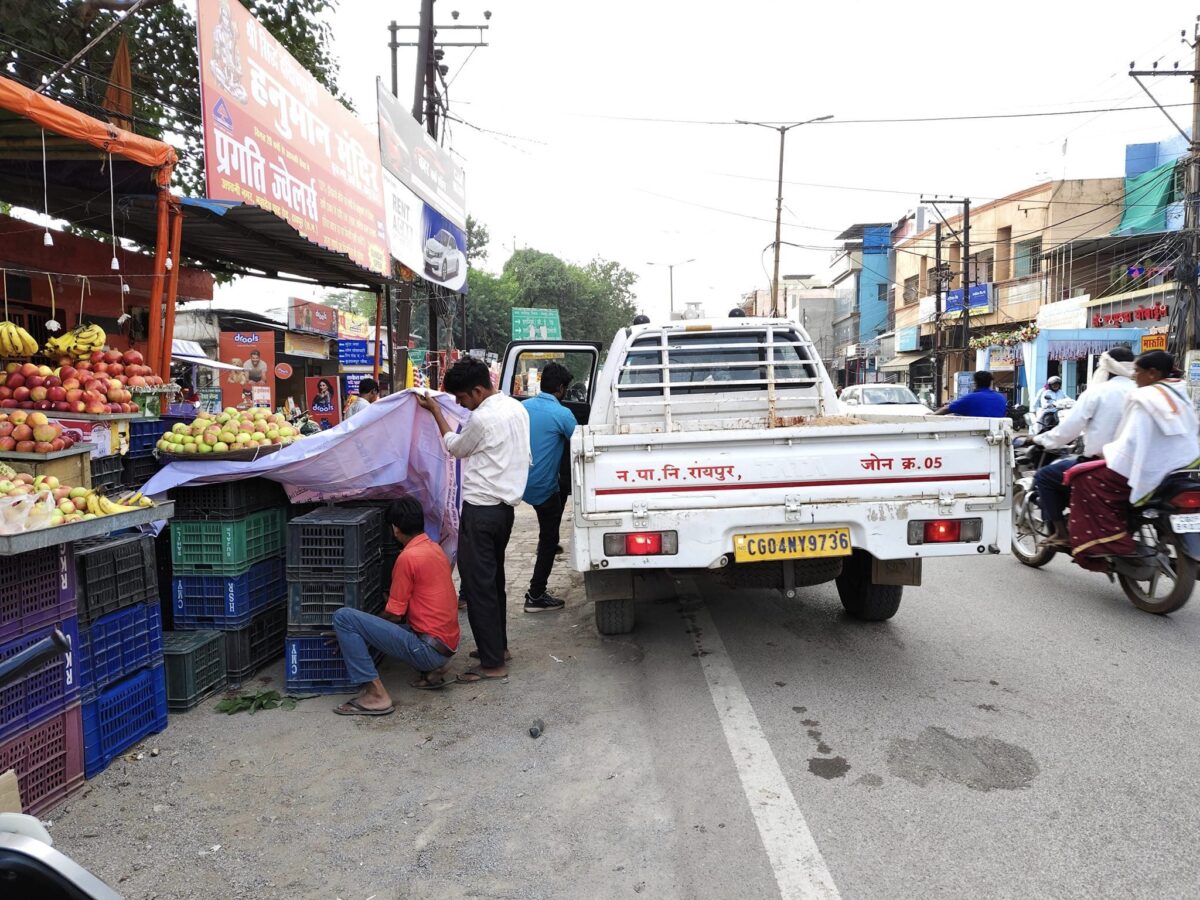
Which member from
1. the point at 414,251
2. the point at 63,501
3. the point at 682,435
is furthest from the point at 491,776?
the point at 414,251

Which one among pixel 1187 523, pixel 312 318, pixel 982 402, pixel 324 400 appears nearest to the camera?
pixel 1187 523

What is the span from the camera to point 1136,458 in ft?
17.7

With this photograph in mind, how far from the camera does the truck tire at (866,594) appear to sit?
5410 millimetres

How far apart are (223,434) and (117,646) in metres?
1.48

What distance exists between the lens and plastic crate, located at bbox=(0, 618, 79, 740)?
313 cm

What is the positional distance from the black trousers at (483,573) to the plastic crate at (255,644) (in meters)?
1.17

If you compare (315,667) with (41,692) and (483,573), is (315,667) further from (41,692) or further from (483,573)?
(41,692)

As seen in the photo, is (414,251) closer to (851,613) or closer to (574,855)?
(851,613)

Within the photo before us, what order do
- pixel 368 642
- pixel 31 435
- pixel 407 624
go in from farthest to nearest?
1. pixel 407 624
2. pixel 368 642
3. pixel 31 435

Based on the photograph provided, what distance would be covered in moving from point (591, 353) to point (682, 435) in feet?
15.6

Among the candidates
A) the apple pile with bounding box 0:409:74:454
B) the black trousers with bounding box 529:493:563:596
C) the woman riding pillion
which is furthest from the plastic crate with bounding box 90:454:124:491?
the woman riding pillion

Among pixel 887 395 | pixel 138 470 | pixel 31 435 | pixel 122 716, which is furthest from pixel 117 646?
pixel 887 395

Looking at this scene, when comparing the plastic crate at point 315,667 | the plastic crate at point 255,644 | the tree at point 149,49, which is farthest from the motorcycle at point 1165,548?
the tree at point 149,49

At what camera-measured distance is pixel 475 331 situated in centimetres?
4356
